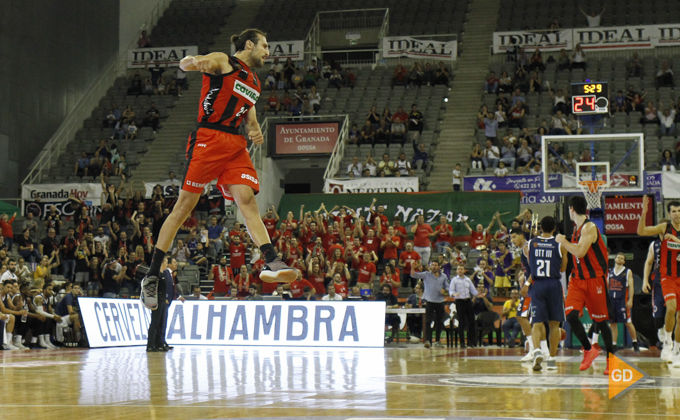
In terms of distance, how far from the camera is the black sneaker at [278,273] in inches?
230

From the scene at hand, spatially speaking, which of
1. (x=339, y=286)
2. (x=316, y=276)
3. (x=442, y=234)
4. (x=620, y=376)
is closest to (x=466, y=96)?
(x=442, y=234)

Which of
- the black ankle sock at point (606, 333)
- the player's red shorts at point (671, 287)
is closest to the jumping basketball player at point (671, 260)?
the player's red shorts at point (671, 287)

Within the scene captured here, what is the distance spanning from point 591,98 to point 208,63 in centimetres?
1293

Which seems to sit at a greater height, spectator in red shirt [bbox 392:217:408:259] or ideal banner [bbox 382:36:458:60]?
ideal banner [bbox 382:36:458:60]

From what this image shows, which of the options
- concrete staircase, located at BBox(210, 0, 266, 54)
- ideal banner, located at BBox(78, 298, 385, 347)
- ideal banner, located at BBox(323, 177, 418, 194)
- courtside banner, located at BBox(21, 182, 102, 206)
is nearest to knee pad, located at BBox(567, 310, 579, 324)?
ideal banner, located at BBox(78, 298, 385, 347)

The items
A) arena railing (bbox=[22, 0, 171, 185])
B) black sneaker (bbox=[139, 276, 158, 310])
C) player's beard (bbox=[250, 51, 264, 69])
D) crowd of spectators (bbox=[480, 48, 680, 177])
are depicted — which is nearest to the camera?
black sneaker (bbox=[139, 276, 158, 310])

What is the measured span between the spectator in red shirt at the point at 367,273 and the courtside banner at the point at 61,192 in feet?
33.0

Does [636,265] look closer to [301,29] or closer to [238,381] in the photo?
[238,381]

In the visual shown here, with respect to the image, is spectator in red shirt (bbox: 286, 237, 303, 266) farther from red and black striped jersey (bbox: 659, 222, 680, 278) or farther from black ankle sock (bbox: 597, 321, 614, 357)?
black ankle sock (bbox: 597, 321, 614, 357)

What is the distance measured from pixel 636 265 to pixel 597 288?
29.0 ft

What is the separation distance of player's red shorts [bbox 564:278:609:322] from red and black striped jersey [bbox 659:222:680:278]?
1.63 metres

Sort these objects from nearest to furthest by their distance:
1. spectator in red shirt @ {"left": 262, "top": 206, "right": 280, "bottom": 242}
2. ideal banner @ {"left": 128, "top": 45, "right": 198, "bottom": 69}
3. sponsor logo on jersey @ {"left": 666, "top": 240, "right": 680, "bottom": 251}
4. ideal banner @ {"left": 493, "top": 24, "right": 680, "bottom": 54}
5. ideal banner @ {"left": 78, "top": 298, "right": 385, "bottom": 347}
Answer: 1. sponsor logo on jersey @ {"left": 666, "top": 240, "right": 680, "bottom": 251}
2. ideal banner @ {"left": 78, "top": 298, "right": 385, "bottom": 347}
3. spectator in red shirt @ {"left": 262, "top": 206, "right": 280, "bottom": 242}
4. ideal banner @ {"left": 493, "top": 24, "right": 680, "bottom": 54}
5. ideal banner @ {"left": 128, "top": 45, "right": 198, "bottom": 69}

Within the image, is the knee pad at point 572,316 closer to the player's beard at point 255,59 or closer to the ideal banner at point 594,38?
the player's beard at point 255,59

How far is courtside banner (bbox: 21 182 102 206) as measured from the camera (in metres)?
24.7
